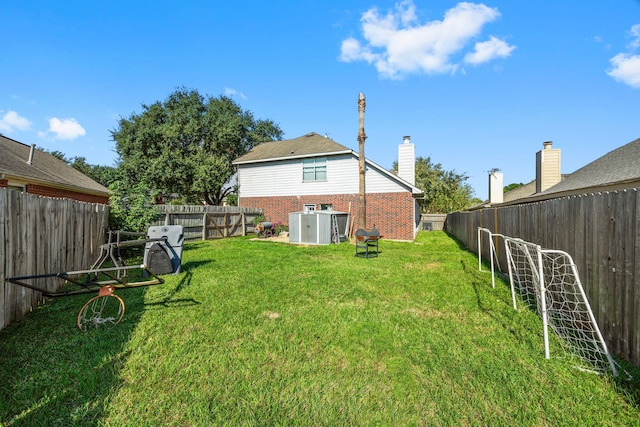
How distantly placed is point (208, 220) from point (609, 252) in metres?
15.5

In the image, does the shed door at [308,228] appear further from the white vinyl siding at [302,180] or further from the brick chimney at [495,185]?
the brick chimney at [495,185]

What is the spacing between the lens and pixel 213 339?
349 cm

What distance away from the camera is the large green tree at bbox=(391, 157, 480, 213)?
3420 centimetres

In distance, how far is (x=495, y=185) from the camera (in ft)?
83.3

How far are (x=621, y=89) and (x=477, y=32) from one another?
22.3 feet

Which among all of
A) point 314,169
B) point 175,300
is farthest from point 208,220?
point 175,300

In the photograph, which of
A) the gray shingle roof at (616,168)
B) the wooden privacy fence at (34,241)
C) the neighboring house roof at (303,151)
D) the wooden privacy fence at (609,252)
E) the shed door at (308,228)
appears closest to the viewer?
the wooden privacy fence at (609,252)

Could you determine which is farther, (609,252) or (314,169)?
(314,169)

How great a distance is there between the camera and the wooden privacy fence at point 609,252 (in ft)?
8.98

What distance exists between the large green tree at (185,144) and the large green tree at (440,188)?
21.0 metres

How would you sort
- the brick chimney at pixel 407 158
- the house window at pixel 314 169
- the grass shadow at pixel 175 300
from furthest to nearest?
the house window at pixel 314 169 < the brick chimney at pixel 407 158 < the grass shadow at pixel 175 300

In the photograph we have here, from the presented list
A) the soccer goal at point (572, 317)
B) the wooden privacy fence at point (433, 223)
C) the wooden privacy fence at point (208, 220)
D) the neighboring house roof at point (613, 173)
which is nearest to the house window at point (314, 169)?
the wooden privacy fence at point (208, 220)

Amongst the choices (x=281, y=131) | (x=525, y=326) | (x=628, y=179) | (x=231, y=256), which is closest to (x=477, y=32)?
(x=628, y=179)

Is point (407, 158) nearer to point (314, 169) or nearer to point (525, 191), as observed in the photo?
point (314, 169)
